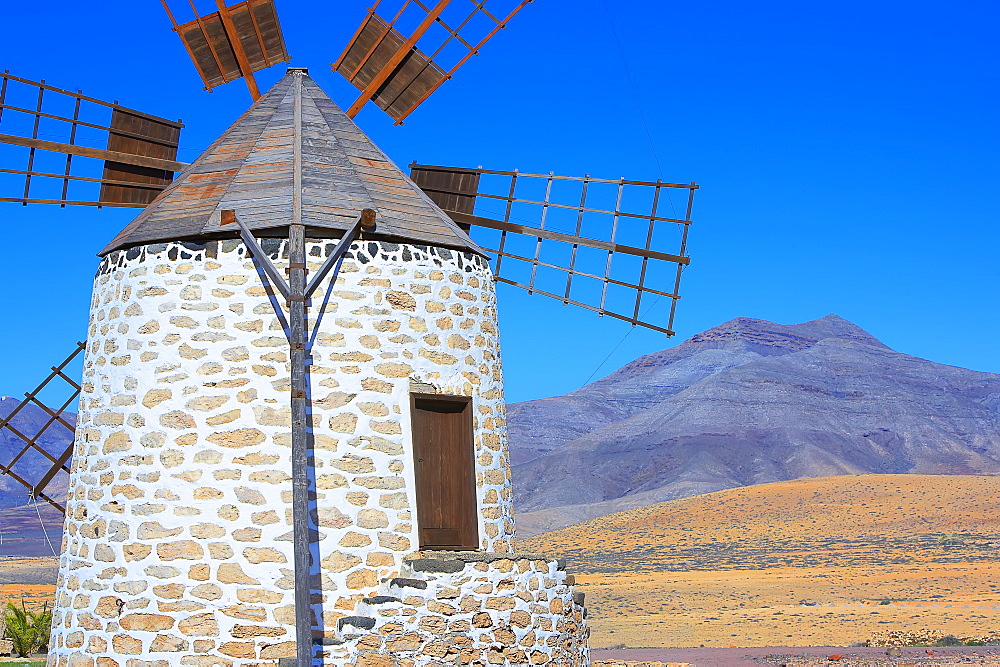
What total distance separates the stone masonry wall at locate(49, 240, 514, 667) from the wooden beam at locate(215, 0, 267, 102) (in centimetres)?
394

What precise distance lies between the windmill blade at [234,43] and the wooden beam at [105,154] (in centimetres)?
116

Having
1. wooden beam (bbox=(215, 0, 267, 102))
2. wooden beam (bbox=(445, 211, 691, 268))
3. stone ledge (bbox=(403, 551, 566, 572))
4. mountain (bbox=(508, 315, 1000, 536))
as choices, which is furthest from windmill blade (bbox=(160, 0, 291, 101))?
mountain (bbox=(508, 315, 1000, 536))

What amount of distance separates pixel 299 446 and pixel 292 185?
2.93m

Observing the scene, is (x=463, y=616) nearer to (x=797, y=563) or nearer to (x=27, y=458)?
(x=797, y=563)

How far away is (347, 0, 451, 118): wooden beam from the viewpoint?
1469 centimetres

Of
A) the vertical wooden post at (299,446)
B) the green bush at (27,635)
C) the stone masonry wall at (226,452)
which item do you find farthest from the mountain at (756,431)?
the vertical wooden post at (299,446)

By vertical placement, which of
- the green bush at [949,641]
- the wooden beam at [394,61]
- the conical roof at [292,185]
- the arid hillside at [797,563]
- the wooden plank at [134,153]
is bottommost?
the green bush at [949,641]

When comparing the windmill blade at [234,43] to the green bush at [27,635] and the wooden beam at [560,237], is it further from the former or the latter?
the green bush at [27,635]

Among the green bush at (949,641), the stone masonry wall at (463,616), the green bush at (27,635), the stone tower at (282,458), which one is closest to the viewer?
the stone masonry wall at (463,616)

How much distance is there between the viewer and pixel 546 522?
80688mm

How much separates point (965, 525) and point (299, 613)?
46346 millimetres

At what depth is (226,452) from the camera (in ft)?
33.7

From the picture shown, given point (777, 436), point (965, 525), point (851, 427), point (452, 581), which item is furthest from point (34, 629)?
point (851, 427)

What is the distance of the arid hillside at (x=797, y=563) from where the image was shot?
2620 centimetres
